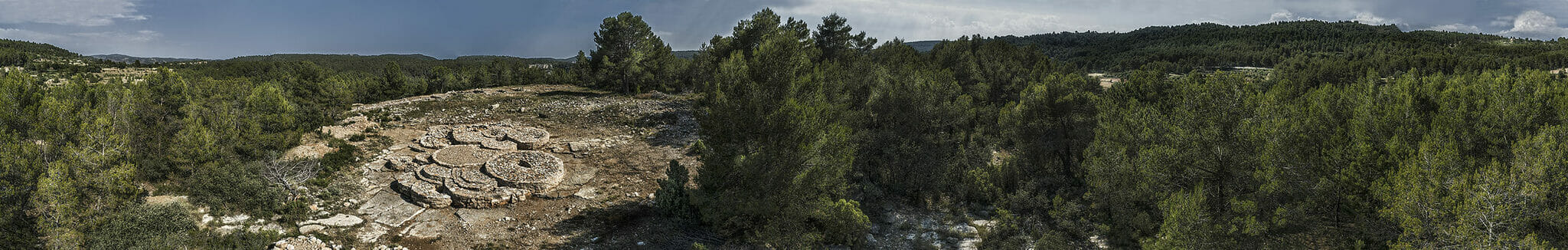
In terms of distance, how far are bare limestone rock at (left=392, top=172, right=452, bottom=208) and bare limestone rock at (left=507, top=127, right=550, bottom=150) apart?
703 cm

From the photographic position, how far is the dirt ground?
15.5 metres

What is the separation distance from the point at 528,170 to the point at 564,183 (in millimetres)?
1497

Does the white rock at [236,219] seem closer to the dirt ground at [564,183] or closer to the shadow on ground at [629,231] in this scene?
the dirt ground at [564,183]

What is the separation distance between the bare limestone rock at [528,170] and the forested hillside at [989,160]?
212 inches

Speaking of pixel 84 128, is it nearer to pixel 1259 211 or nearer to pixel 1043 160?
pixel 1259 211

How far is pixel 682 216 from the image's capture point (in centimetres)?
1694

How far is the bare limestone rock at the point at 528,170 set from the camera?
19.5 metres

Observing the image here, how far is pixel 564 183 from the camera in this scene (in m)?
20.9

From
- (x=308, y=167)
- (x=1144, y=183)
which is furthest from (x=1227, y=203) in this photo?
(x=308, y=167)

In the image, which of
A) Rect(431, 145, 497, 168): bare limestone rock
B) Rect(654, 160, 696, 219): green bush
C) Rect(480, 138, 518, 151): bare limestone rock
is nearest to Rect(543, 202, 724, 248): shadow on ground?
Rect(654, 160, 696, 219): green bush

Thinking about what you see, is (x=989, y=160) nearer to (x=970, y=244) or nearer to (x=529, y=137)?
(x=970, y=244)

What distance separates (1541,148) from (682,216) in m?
18.5

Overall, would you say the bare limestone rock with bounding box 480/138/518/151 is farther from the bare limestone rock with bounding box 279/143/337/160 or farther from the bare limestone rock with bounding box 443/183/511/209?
the bare limestone rock with bounding box 443/183/511/209

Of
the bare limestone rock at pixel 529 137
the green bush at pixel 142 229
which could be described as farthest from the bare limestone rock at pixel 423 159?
the green bush at pixel 142 229
